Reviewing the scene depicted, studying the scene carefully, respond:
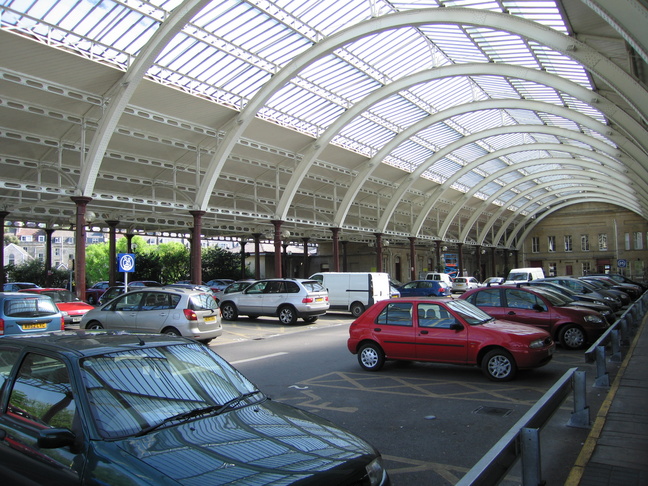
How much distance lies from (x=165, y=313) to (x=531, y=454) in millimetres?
10557

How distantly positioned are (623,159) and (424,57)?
14.8m

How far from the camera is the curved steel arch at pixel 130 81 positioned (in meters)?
17.0

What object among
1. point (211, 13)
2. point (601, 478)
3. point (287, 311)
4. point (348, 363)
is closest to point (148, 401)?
point (601, 478)

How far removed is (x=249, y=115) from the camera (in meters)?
23.7

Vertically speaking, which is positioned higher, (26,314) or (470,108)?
(470,108)

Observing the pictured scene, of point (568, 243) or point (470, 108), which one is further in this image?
point (568, 243)

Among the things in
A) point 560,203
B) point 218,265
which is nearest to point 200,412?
point 218,265

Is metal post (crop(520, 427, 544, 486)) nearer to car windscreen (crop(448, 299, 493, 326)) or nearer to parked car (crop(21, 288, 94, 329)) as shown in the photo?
car windscreen (crop(448, 299, 493, 326))

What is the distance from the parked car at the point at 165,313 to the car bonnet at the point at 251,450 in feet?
29.9

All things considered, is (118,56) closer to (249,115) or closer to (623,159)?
(249,115)

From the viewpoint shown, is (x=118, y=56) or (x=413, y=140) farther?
(x=413, y=140)

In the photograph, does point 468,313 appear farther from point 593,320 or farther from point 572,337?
point 593,320

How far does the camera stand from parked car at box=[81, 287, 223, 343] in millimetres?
12414

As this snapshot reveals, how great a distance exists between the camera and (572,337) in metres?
11.8
